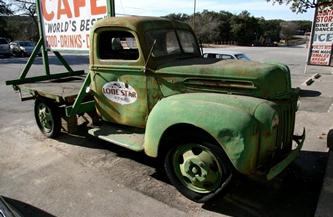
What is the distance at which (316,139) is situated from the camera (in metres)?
6.13

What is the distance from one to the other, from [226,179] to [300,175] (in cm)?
147

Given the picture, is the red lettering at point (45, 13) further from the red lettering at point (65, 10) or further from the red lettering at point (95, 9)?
the red lettering at point (95, 9)

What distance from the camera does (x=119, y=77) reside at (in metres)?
4.94

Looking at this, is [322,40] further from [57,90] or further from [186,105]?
[186,105]

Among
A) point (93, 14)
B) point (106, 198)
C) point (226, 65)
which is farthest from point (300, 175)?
point (93, 14)

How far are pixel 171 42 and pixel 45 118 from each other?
9.56ft

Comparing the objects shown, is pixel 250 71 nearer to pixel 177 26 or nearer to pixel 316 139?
pixel 177 26

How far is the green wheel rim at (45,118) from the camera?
626cm

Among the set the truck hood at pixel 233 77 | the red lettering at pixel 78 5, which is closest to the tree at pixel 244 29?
the red lettering at pixel 78 5

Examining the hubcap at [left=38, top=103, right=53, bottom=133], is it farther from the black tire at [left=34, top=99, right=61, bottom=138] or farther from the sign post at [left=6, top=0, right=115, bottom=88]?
the sign post at [left=6, top=0, right=115, bottom=88]

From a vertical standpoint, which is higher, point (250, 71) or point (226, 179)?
point (250, 71)

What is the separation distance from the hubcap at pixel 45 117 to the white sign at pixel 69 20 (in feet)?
4.04

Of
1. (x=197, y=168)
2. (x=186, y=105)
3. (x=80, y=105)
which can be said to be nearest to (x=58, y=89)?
(x=80, y=105)

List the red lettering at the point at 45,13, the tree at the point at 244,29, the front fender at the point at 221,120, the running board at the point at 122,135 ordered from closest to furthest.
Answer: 1. the front fender at the point at 221,120
2. the running board at the point at 122,135
3. the red lettering at the point at 45,13
4. the tree at the point at 244,29
